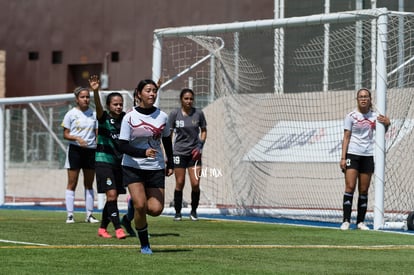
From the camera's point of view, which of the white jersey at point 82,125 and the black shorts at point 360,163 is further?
the white jersey at point 82,125

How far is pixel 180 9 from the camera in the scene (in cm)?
3450

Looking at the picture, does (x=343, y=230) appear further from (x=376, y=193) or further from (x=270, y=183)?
(x=270, y=183)

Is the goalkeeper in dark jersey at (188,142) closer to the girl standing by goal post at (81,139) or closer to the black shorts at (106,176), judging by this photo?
the girl standing by goal post at (81,139)

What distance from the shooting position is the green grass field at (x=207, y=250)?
393 inches

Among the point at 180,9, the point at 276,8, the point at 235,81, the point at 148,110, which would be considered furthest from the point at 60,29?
the point at 148,110

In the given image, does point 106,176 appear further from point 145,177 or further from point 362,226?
point 362,226

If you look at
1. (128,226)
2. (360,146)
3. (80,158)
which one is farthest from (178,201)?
(128,226)

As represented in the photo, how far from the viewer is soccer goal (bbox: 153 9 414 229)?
60.2 ft

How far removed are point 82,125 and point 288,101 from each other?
16.3 feet

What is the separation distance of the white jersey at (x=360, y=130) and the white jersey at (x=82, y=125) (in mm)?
3948

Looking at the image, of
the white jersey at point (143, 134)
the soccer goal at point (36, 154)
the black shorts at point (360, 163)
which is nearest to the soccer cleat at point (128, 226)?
the white jersey at point (143, 134)

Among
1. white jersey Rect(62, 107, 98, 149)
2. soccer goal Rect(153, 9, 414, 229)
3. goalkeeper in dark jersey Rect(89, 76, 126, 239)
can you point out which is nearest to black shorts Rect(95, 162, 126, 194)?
goalkeeper in dark jersey Rect(89, 76, 126, 239)

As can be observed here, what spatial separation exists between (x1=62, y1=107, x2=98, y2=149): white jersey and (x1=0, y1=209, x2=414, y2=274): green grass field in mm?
1349

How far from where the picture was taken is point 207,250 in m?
11.8
